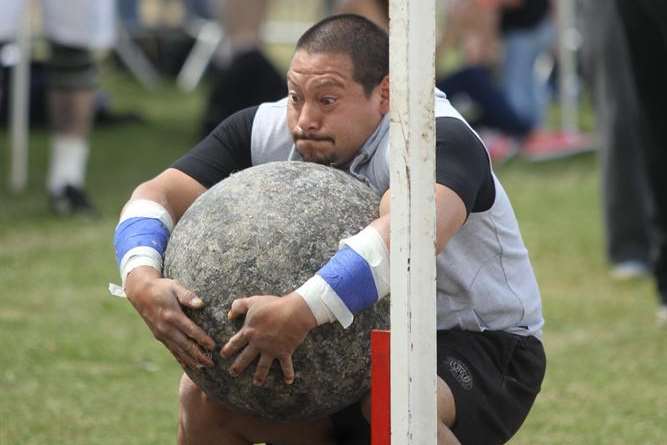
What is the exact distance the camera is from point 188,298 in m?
3.62

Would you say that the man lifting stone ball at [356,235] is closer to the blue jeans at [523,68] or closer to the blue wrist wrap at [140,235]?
the blue wrist wrap at [140,235]

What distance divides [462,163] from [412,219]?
48cm

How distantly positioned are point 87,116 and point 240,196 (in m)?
5.60

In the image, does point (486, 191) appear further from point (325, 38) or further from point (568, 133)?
point (568, 133)

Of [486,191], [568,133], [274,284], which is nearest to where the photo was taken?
[274,284]

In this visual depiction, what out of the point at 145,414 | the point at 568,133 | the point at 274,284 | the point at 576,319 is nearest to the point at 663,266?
the point at 576,319

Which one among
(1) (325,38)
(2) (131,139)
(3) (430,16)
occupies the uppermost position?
(3) (430,16)

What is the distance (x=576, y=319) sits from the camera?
6984 mm

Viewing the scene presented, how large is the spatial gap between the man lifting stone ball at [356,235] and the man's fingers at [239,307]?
10 cm

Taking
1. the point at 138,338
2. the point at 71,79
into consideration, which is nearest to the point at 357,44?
the point at 138,338

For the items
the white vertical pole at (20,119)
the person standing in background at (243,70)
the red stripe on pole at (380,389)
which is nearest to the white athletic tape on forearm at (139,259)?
the red stripe on pole at (380,389)

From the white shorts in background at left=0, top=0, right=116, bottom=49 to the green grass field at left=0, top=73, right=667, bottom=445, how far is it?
1.14 m

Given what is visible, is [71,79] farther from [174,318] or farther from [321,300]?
[321,300]

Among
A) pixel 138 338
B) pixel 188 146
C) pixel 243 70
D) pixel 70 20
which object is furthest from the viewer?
pixel 188 146
